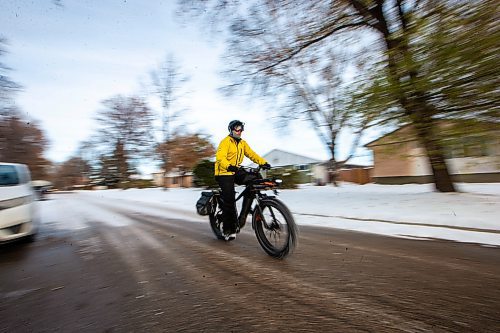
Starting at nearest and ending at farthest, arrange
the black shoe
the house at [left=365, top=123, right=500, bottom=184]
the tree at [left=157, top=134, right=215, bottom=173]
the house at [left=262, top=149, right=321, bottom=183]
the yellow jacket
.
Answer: the yellow jacket < the black shoe < the house at [left=365, top=123, right=500, bottom=184] < the tree at [left=157, top=134, right=215, bottom=173] < the house at [left=262, top=149, right=321, bottom=183]

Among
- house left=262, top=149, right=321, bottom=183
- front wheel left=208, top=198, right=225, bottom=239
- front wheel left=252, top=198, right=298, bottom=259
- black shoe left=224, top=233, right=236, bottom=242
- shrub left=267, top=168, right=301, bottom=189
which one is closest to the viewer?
front wheel left=252, top=198, right=298, bottom=259

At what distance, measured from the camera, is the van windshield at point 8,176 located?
5.32m

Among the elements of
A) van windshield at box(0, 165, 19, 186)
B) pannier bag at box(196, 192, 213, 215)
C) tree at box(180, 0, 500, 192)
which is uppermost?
tree at box(180, 0, 500, 192)

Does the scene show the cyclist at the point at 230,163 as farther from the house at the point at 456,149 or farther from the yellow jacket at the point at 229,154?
the house at the point at 456,149

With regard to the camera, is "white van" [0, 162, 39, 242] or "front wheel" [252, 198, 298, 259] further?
"white van" [0, 162, 39, 242]

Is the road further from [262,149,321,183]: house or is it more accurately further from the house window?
[262,149,321,183]: house

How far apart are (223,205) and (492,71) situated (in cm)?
519

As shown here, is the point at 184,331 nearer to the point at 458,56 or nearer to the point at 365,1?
the point at 458,56

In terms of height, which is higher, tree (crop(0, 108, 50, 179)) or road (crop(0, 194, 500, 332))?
tree (crop(0, 108, 50, 179))

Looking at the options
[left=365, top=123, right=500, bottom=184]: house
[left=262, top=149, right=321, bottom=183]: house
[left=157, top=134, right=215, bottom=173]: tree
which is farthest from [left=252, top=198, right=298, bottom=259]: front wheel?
[left=262, top=149, right=321, bottom=183]: house

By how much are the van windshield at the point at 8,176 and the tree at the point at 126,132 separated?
2724 centimetres

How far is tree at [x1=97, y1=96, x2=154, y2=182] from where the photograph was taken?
3403 centimetres

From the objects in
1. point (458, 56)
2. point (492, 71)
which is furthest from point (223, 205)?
point (492, 71)

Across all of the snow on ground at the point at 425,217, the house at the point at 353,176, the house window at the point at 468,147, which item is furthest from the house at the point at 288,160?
the house window at the point at 468,147
